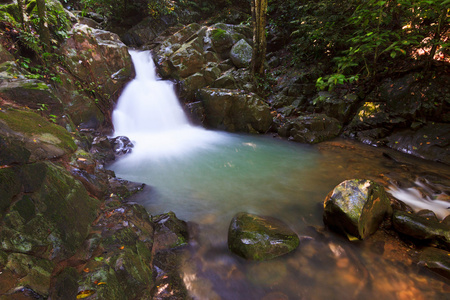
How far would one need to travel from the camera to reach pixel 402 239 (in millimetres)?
3133

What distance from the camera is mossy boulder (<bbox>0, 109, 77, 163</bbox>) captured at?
2111mm

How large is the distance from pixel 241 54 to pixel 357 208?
10134 millimetres

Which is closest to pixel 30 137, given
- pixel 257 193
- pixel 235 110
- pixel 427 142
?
pixel 257 193

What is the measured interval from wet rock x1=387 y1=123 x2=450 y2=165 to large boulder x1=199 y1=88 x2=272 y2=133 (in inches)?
180

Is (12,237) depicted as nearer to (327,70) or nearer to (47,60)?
(47,60)

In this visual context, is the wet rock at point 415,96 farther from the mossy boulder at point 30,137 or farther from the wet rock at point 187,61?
the mossy boulder at point 30,137

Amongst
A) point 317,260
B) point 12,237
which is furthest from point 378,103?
point 12,237

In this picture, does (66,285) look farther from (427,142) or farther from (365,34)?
(365,34)

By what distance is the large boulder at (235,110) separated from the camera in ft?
28.9

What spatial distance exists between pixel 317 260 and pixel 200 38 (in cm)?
1172

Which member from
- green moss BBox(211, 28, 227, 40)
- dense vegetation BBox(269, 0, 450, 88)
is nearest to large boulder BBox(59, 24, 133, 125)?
green moss BBox(211, 28, 227, 40)

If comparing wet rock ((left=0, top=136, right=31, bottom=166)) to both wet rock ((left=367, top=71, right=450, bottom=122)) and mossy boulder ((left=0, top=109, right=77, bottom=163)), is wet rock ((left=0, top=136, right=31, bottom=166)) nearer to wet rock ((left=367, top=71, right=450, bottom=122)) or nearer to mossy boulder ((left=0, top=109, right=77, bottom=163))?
mossy boulder ((left=0, top=109, right=77, bottom=163))

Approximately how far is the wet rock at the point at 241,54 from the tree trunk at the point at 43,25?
26.1 feet

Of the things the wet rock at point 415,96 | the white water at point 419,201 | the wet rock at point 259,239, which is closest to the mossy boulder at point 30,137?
the wet rock at point 259,239
